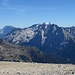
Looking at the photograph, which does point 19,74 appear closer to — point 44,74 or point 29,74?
point 29,74

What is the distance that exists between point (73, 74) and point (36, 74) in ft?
12.9

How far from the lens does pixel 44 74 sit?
25750mm

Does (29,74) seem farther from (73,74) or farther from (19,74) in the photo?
(73,74)

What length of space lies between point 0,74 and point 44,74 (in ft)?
15.6

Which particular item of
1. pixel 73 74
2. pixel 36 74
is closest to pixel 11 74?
pixel 36 74

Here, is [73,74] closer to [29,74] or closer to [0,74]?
[29,74]

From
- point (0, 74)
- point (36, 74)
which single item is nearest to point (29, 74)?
point (36, 74)

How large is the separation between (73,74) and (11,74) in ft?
21.9

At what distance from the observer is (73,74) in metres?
25.3

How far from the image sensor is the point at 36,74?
1016 inches

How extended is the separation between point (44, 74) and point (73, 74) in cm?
307

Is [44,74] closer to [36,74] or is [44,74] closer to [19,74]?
[36,74]

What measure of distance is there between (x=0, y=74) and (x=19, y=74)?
205 cm

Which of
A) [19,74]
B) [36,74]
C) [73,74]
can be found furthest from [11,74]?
[73,74]
